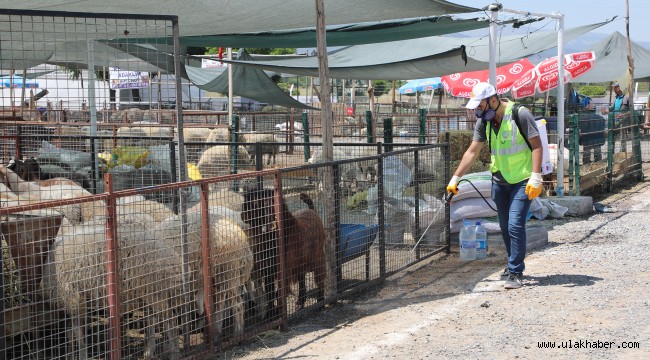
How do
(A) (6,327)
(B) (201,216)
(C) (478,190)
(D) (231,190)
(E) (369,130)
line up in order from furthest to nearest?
(E) (369,130), (C) (478,190), (D) (231,190), (B) (201,216), (A) (6,327)

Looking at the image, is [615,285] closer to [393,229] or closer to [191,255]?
[393,229]

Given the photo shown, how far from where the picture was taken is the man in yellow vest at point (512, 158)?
26.1ft

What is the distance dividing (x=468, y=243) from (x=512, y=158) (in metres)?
1.96

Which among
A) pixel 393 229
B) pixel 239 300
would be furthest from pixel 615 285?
pixel 239 300

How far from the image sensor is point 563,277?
8.44 metres

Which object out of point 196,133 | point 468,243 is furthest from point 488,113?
point 196,133

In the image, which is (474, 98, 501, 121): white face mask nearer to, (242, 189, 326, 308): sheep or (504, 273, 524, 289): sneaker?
(504, 273, 524, 289): sneaker

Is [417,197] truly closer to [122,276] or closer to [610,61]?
[122,276]

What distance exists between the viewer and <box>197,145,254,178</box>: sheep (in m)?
11.8

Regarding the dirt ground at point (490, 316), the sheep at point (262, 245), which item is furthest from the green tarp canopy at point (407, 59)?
the sheep at point (262, 245)

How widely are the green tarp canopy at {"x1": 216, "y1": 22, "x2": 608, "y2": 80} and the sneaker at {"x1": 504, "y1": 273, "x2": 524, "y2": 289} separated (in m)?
4.99

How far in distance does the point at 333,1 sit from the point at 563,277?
13.1ft

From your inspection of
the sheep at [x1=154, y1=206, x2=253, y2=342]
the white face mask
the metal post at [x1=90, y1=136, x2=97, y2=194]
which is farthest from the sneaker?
the metal post at [x1=90, y1=136, x2=97, y2=194]

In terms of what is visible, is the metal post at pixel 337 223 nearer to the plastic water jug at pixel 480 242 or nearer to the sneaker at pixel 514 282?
the sneaker at pixel 514 282
